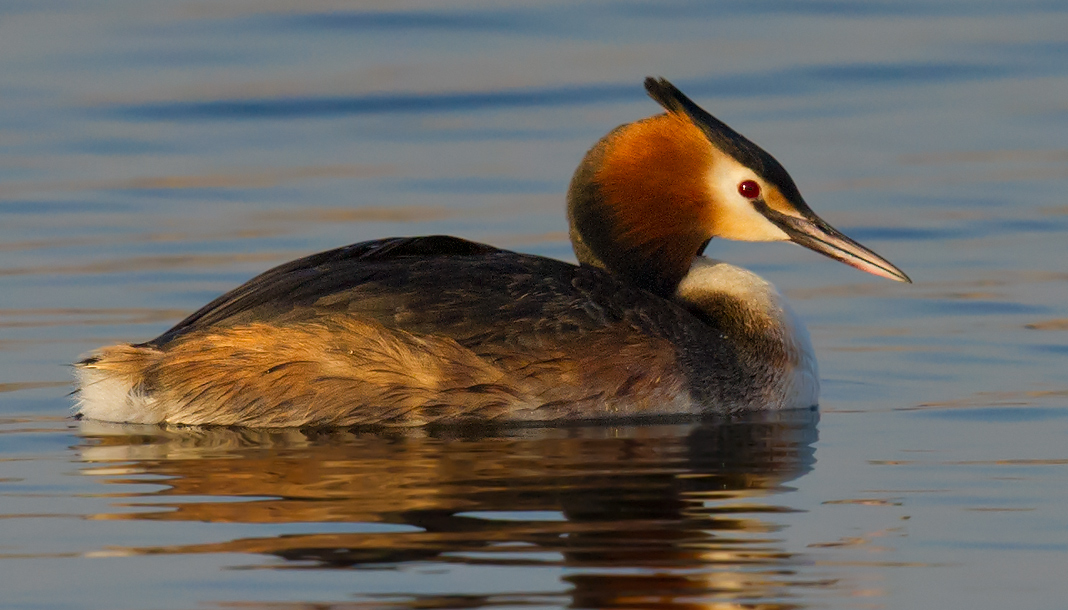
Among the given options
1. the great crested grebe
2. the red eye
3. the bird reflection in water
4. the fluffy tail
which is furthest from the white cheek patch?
the fluffy tail

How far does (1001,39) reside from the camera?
16.8m

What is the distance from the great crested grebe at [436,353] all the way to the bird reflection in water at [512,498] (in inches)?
4.9

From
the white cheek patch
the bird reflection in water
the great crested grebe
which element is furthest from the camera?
the white cheek patch

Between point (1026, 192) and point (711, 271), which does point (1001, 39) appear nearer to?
point (1026, 192)

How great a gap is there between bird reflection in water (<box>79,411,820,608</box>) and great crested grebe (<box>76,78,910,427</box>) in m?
0.13

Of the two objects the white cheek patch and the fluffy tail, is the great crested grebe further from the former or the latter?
the white cheek patch

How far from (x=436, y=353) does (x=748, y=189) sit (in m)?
1.75

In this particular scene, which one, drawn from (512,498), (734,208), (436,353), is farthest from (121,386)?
(734,208)

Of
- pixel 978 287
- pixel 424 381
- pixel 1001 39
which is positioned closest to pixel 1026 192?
pixel 978 287

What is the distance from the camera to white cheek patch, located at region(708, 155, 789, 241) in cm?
906

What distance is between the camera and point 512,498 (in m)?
6.75

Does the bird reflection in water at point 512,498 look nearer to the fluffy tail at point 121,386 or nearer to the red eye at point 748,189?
the fluffy tail at point 121,386

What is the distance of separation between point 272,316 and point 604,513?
214cm

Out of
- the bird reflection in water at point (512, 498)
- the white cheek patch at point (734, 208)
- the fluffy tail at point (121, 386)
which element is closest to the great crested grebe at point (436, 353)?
the fluffy tail at point (121, 386)
